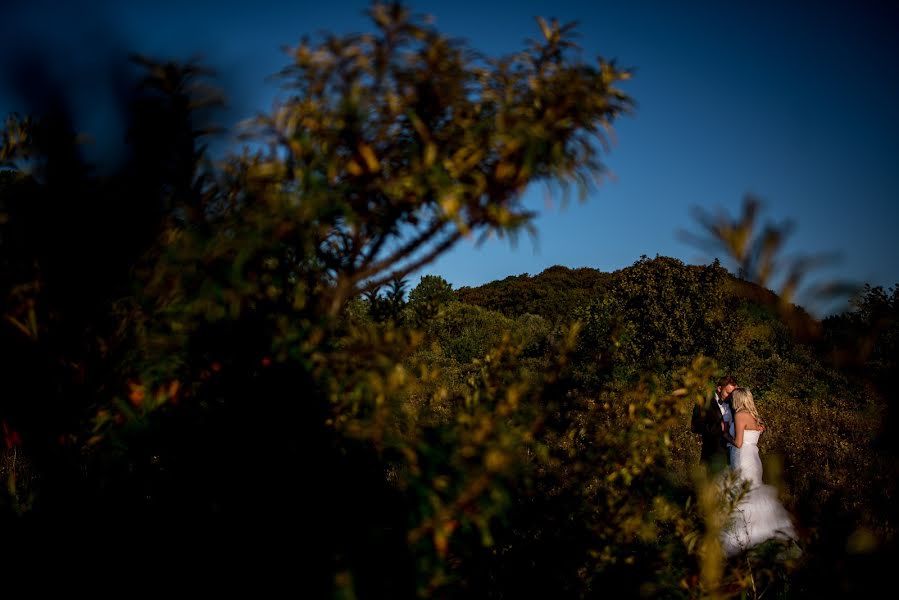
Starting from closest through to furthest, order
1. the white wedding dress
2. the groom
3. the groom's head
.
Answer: the white wedding dress, the groom, the groom's head

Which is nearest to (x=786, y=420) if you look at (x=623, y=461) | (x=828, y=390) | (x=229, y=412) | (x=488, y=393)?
(x=828, y=390)

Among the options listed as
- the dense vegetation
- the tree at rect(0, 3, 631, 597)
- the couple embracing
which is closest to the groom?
the couple embracing

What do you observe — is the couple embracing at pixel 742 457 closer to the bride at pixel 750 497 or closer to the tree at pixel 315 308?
the bride at pixel 750 497

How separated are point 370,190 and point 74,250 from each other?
1303mm

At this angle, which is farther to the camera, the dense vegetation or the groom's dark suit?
the groom's dark suit

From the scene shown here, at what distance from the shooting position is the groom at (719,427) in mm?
6164

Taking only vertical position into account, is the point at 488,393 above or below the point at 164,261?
below

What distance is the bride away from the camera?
5299mm

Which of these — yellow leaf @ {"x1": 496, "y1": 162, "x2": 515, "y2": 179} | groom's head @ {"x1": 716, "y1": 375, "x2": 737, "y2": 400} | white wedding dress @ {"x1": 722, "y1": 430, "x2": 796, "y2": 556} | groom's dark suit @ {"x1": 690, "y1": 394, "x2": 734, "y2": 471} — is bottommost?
white wedding dress @ {"x1": 722, "y1": 430, "x2": 796, "y2": 556}

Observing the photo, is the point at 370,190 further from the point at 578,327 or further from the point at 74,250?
the point at 578,327

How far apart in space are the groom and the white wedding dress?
0.65 ft

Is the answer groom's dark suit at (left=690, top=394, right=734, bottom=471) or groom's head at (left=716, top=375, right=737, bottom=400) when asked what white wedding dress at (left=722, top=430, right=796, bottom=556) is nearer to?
groom's dark suit at (left=690, top=394, right=734, bottom=471)

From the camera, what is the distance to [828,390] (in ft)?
67.8

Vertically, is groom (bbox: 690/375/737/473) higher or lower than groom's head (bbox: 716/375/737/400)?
lower
